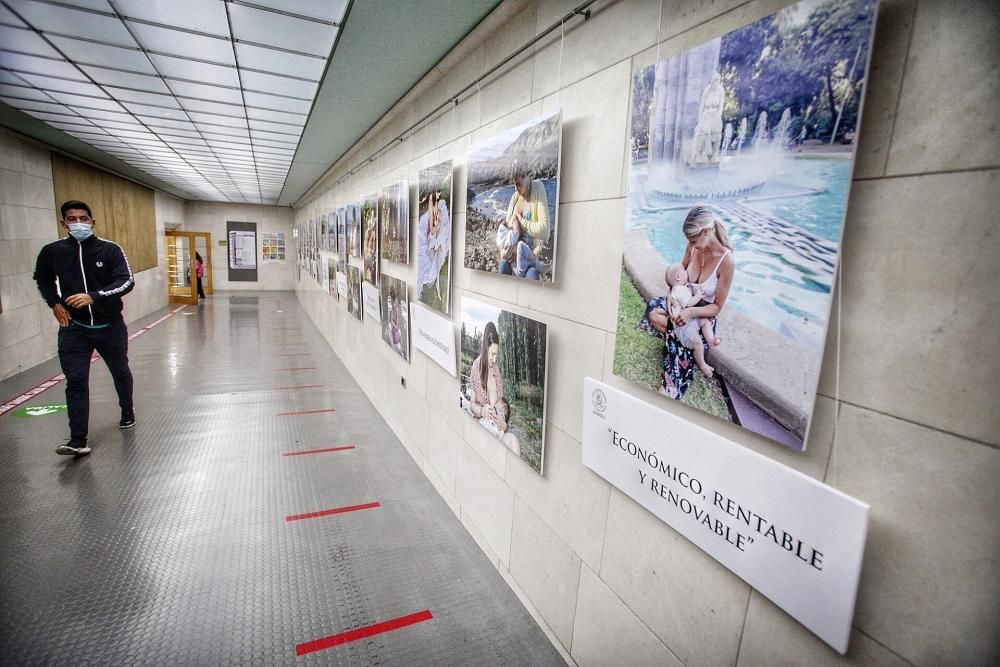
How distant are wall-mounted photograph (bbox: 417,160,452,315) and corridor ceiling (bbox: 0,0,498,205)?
76 centimetres

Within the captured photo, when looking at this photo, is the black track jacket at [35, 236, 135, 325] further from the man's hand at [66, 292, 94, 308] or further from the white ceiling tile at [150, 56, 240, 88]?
the white ceiling tile at [150, 56, 240, 88]

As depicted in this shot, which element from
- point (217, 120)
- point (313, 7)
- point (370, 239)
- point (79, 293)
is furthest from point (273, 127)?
point (313, 7)

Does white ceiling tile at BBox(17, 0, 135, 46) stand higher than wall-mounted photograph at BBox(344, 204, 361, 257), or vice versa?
white ceiling tile at BBox(17, 0, 135, 46)

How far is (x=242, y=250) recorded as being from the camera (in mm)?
16578

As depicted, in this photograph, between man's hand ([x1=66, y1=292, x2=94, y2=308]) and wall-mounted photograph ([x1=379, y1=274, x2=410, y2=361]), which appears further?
wall-mounted photograph ([x1=379, y1=274, x2=410, y2=361])

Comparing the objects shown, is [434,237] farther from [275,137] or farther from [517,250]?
[275,137]

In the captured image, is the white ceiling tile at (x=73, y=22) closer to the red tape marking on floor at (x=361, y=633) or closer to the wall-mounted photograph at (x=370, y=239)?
the wall-mounted photograph at (x=370, y=239)

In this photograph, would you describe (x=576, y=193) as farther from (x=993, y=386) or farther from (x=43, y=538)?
(x=43, y=538)

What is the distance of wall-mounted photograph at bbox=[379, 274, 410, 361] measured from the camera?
3924 mm

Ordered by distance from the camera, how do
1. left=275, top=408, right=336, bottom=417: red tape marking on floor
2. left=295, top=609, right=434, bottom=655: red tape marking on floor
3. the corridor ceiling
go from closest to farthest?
1. left=295, top=609, right=434, bottom=655: red tape marking on floor
2. the corridor ceiling
3. left=275, top=408, right=336, bottom=417: red tape marking on floor

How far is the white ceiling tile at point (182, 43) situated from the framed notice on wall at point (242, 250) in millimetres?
15098

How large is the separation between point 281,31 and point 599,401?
9.59 ft

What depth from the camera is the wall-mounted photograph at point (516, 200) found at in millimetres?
1938

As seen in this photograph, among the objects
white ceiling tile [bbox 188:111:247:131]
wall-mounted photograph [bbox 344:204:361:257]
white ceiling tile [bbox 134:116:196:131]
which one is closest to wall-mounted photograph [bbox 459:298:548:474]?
wall-mounted photograph [bbox 344:204:361:257]
